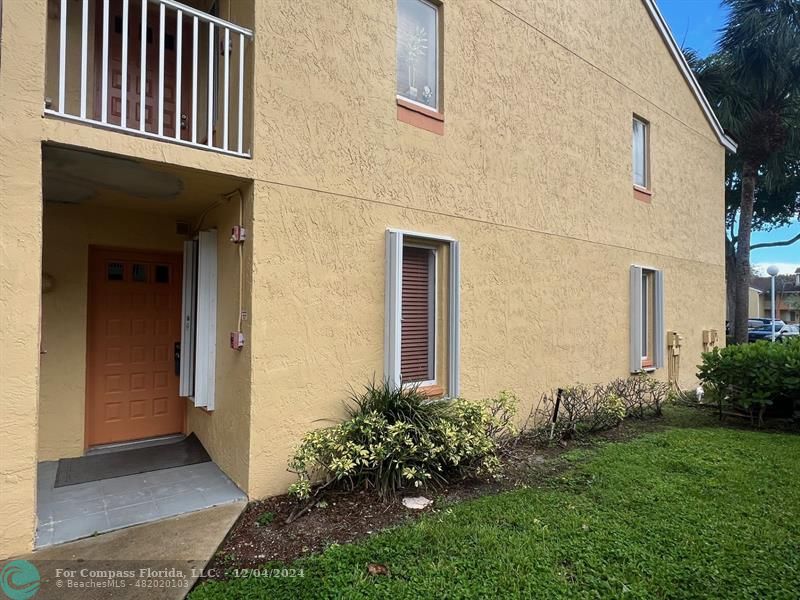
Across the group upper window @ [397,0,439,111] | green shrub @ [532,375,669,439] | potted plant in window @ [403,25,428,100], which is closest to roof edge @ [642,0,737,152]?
upper window @ [397,0,439,111]

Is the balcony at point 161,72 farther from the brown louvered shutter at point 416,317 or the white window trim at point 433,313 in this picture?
the white window trim at point 433,313

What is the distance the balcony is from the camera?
4.00 meters

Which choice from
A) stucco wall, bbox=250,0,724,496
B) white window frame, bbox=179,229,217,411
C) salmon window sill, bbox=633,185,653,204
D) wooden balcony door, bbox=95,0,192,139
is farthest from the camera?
salmon window sill, bbox=633,185,653,204

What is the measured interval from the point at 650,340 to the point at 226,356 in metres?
8.52

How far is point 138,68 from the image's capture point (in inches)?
224

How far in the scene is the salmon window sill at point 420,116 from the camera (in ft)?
18.0

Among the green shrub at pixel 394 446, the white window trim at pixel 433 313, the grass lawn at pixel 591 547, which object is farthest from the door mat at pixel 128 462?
the white window trim at pixel 433 313

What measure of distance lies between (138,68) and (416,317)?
460 centimetres

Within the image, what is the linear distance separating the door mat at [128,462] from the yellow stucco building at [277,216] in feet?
0.81

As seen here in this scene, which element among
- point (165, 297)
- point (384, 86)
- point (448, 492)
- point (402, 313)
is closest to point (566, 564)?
point (448, 492)

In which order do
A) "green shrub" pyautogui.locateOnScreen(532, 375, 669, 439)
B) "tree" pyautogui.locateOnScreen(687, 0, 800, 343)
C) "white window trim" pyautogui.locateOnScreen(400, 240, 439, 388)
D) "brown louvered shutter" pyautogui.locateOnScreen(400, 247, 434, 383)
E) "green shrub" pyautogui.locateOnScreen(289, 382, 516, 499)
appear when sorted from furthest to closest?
"tree" pyautogui.locateOnScreen(687, 0, 800, 343) → "green shrub" pyautogui.locateOnScreen(532, 375, 669, 439) → "white window trim" pyautogui.locateOnScreen(400, 240, 439, 388) → "brown louvered shutter" pyautogui.locateOnScreen(400, 247, 434, 383) → "green shrub" pyautogui.locateOnScreen(289, 382, 516, 499)

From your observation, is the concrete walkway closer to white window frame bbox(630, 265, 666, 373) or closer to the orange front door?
the orange front door

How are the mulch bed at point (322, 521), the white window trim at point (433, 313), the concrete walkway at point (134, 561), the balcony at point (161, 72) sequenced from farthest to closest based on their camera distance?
the white window trim at point (433, 313)
the balcony at point (161, 72)
the mulch bed at point (322, 521)
the concrete walkway at point (134, 561)

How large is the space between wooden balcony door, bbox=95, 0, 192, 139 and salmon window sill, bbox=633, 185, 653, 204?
8.09 meters
